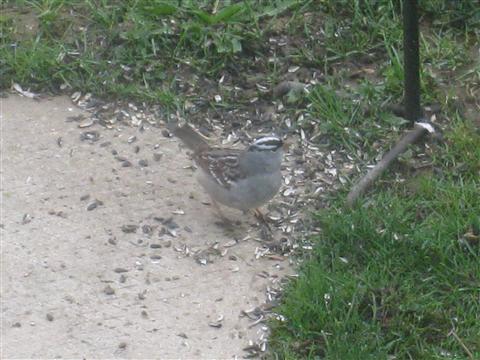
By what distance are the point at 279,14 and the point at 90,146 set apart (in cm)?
151

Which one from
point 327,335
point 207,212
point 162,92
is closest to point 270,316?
point 327,335

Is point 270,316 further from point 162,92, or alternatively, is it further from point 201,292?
point 162,92

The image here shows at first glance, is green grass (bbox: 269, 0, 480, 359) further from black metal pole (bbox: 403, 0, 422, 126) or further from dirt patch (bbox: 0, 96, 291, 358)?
dirt patch (bbox: 0, 96, 291, 358)

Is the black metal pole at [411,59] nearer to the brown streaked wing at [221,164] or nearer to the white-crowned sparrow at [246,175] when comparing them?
the white-crowned sparrow at [246,175]

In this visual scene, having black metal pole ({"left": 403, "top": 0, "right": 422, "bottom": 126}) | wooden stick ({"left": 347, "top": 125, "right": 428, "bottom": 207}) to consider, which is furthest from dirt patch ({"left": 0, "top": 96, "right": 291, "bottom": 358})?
black metal pole ({"left": 403, "top": 0, "right": 422, "bottom": 126})

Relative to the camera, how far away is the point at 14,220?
6.20 m

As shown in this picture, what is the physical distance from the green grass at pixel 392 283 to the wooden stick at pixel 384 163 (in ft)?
0.31

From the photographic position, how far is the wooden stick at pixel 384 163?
6.13m

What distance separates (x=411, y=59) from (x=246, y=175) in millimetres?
1105

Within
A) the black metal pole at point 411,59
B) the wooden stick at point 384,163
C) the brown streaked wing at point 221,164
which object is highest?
the black metal pole at point 411,59

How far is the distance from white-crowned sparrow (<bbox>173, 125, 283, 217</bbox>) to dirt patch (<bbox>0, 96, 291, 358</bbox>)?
0.20m

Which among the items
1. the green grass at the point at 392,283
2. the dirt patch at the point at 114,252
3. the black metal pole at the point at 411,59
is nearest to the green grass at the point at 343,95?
the green grass at the point at 392,283

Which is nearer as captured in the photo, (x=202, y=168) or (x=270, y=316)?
(x=270, y=316)

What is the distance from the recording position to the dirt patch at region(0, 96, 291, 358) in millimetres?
5484
